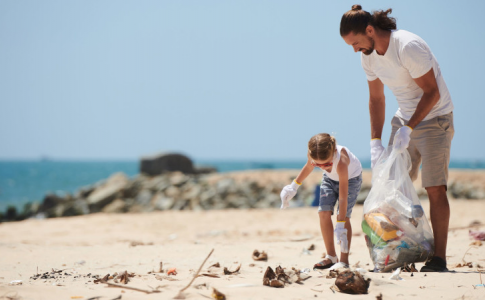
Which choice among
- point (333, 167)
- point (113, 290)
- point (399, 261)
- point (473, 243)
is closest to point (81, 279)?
point (113, 290)

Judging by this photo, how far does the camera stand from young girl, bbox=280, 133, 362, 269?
339cm

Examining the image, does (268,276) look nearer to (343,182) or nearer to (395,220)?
(343,182)

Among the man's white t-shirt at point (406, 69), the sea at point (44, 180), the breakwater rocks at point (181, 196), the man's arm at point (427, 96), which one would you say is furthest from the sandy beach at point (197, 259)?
the sea at point (44, 180)

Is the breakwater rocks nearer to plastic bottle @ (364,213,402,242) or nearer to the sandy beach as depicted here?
the sandy beach

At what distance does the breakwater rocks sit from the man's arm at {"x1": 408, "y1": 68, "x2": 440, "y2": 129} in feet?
23.6

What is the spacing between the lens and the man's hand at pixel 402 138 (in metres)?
3.36

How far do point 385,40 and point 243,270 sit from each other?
2.04 meters

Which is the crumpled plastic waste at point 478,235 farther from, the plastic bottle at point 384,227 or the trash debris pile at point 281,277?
the trash debris pile at point 281,277

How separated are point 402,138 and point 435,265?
946mm

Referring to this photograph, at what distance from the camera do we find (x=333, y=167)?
3.54 metres

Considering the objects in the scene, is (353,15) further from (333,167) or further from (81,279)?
(81,279)


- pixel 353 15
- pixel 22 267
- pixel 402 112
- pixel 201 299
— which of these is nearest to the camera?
pixel 201 299

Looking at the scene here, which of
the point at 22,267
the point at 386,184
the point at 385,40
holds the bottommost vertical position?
the point at 22,267

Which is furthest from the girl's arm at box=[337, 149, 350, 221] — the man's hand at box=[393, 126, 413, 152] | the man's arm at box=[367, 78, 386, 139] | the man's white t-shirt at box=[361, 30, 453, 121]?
the man's white t-shirt at box=[361, 30, 453, 121]
